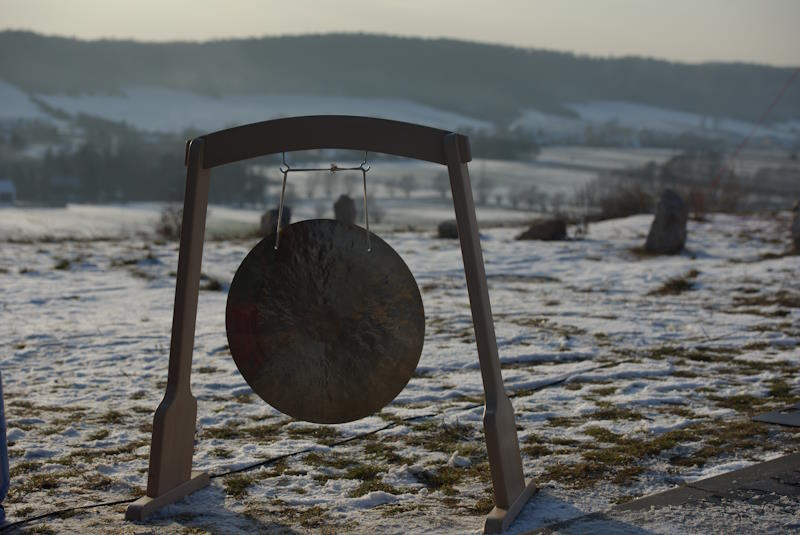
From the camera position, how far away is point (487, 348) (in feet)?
11.6

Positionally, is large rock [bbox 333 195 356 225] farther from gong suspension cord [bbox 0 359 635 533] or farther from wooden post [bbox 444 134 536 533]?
wooden post [bbox 444 134 536 533]

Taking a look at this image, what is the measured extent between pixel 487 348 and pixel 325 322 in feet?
2.32

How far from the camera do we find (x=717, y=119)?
60219 mm

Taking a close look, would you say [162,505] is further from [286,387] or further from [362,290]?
[362,290]

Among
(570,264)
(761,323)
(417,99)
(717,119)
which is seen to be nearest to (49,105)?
(417,99)

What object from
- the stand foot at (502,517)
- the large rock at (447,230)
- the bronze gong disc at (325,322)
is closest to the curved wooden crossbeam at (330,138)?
the bronze gong disc at (325,322)

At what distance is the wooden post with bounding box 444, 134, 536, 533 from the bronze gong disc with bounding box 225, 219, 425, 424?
289 millimetres

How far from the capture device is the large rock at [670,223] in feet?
38.3

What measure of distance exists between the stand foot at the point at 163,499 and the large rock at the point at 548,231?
391 inches

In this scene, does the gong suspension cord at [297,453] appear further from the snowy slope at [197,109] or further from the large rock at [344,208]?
the snowy slope at [197,109]

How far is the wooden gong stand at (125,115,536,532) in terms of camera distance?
3453 mm

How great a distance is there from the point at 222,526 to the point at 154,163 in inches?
1193

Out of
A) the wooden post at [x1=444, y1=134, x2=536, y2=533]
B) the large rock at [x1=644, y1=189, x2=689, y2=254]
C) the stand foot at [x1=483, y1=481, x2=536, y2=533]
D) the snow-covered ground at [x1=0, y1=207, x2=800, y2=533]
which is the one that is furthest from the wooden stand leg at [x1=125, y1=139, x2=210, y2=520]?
the large rock at [x1=644, y1=189, x2=689, y2=254]

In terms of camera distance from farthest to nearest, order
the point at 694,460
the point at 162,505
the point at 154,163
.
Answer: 1. the point at 154,163
2. the point at 694,460
3. the point at 162,505
